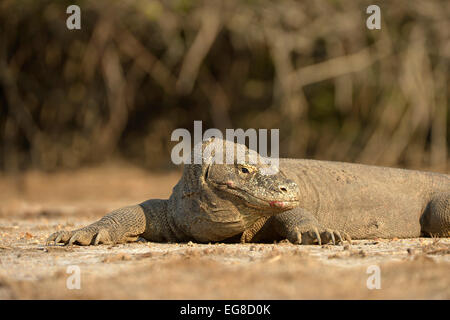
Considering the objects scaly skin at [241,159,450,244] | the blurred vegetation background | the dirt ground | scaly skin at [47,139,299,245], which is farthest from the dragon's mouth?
the blurred vegetation background

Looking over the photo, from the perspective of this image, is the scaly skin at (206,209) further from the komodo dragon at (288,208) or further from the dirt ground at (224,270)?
the dirt ground at (224,270)

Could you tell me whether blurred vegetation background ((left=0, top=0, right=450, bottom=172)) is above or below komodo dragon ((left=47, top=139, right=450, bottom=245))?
above

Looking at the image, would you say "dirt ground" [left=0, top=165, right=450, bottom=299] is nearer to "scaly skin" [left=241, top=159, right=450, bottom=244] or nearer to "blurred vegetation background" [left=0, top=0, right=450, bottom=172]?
"scaly skin" [left=241, top=159, right=450, bottom=244]

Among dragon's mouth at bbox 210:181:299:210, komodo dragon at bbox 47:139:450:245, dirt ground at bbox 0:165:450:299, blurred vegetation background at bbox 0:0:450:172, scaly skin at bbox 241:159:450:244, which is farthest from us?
blurred vegetation background at bbox 0:0:450:172

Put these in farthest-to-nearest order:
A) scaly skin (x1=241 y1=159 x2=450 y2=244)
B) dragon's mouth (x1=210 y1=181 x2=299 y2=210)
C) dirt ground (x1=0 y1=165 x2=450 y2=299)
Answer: scaly skin (x1=241 y1=159 x2=450 y2=244)
dragon's mouth (x1=210 y1=181 x2=299 y2=210)
dirt ground (x1=0 y1=165 x2=450 y2=299)

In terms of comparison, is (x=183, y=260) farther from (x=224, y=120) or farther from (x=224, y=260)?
(x=224, y=120)

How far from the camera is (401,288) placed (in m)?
3.64

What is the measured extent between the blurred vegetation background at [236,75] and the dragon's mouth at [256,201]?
1107 cm

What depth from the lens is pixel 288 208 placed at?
17.1 feet

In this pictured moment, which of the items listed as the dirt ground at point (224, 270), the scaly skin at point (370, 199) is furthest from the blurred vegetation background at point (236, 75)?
the dirt ground at point (224, 270)

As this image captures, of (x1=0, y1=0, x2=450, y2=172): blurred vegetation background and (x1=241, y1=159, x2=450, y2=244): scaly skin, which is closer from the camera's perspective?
(x1=241, y1=159, x2=450, y2=244): scaly skin

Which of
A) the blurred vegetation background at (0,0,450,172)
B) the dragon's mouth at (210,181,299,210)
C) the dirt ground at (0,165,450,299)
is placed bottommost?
the dirt ground at (0,165,450,299)

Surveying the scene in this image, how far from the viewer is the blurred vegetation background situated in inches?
659

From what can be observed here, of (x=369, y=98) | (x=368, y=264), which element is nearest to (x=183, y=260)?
(x=368, y=264)
